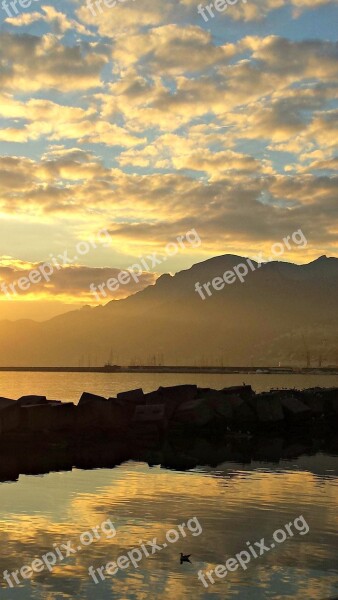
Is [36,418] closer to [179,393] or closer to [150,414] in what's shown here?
[150,414]

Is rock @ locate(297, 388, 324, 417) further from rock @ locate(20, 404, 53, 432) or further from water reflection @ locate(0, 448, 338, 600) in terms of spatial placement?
water reflection @ locate(0, 448, 338, 600)

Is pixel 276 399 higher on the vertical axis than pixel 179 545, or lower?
higher

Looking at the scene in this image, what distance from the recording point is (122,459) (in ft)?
85.4

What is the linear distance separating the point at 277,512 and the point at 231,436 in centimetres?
1698

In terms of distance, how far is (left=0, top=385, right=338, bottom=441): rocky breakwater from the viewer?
1216 inches

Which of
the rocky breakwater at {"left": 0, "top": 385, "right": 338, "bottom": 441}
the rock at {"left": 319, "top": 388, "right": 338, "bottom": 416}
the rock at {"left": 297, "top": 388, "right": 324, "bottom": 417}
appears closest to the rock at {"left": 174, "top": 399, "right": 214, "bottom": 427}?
the rocky breakwater at {"left": 0, "top": 385, "right": 338, "bottom": 441}

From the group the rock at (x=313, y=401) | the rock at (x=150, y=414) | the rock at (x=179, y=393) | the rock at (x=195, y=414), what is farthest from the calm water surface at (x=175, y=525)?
the rock at (x=313, y=401)

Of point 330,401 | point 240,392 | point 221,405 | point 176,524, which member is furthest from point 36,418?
point 330,401

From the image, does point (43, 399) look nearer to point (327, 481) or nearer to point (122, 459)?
point (122, 459)

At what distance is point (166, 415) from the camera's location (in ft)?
112

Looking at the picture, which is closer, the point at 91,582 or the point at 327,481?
the point at 91,582

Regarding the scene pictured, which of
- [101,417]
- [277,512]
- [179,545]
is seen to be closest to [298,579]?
[179,545]

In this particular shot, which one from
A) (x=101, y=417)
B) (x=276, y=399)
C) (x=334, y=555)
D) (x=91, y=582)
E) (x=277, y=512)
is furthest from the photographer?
(x=276, y=399)

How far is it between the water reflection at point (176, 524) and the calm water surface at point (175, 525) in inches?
0.8
